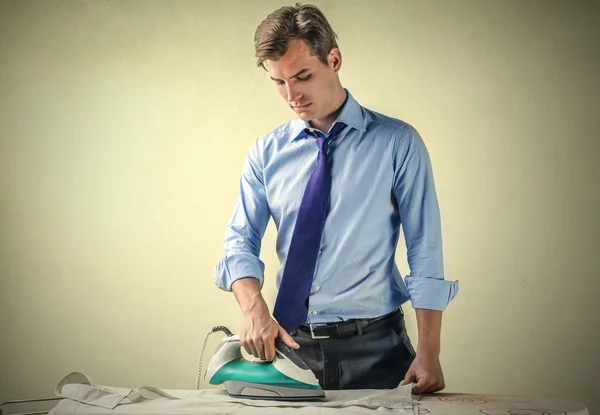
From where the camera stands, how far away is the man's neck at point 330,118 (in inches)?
72.5

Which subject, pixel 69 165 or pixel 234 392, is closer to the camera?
pixel 234 392

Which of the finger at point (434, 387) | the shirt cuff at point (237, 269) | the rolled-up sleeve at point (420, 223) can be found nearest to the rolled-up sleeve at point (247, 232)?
the shirt cuff at point (237, 269)

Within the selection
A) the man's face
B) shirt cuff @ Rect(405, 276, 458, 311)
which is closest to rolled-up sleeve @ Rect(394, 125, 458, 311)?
shirt cuff @ Rect(405, 276, 458, 311)

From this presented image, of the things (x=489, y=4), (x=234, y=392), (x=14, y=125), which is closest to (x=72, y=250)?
(x=14, y=125)

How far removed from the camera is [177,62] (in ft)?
9.87

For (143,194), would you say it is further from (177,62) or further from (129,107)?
(177,62)

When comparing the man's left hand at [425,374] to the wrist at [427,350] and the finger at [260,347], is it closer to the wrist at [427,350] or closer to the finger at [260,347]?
the wrist at [427,350]

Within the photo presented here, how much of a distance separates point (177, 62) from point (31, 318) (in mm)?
1290

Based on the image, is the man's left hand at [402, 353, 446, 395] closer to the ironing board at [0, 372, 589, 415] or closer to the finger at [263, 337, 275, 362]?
the ironing board at [0, 372, 589, 415]

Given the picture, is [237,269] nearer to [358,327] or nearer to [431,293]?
[358,327]

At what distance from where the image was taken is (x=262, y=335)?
161 centimetres

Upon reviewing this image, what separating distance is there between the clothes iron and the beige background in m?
1.30

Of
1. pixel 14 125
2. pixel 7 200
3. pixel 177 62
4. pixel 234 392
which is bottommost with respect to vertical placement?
pixel 234 392

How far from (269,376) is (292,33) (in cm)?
83
